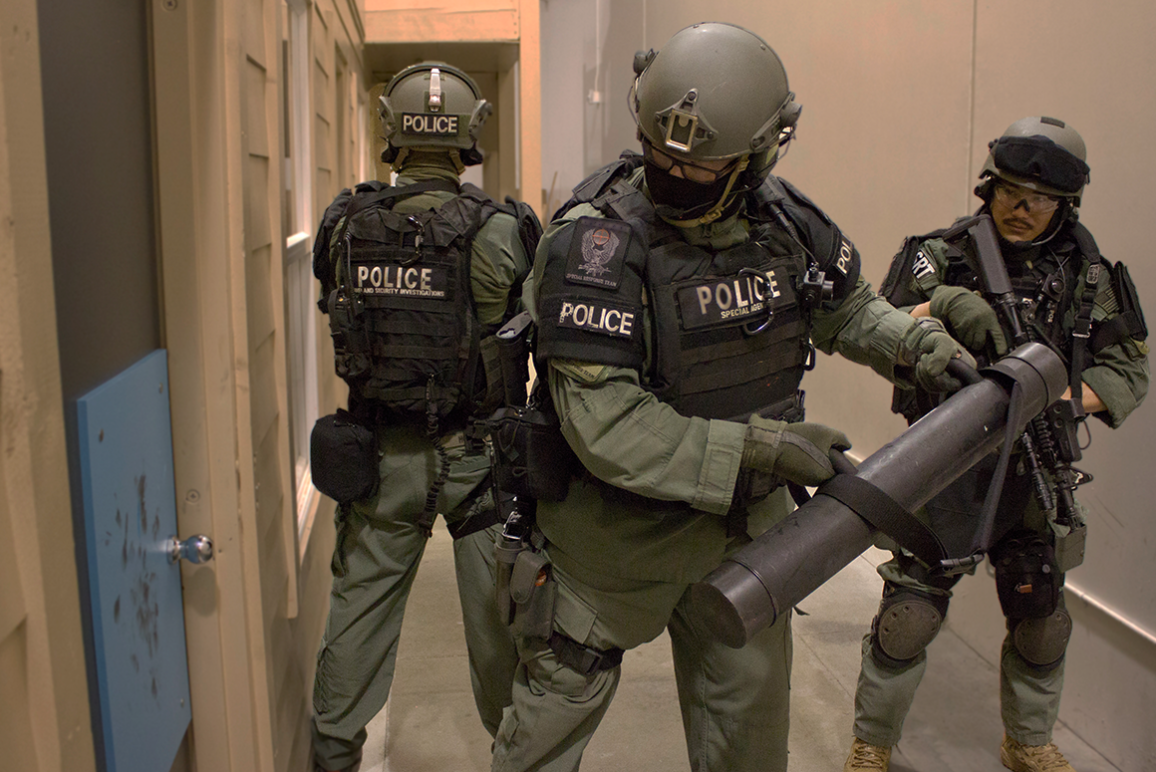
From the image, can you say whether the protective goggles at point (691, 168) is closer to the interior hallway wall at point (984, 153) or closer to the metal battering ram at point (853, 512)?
the metal battering ram at point (853, 512)

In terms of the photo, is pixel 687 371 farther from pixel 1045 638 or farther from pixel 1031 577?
pixel 1045 638

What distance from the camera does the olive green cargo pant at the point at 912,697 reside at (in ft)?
8.92

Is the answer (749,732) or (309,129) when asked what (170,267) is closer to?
(749,732)

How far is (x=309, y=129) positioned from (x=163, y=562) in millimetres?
2432

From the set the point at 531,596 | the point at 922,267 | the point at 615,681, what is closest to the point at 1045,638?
the point at 922,267

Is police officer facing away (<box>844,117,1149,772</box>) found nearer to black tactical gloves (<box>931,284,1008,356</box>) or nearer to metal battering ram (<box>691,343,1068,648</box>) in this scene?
black tactical gloves (<box>931,284,1008,356</box>)

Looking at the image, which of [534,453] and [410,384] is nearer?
[534,453]

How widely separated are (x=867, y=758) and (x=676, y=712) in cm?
66

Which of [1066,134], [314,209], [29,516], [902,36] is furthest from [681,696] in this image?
[902,36]

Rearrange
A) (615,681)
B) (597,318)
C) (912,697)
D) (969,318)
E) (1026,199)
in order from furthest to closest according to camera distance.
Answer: (912,697), (1026,199), (969,318), (615,681), (597,318)

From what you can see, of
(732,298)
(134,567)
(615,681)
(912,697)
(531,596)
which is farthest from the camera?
(912,697)

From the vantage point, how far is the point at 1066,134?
261 centimetres

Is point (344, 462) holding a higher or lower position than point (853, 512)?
lower

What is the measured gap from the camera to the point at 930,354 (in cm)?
189
